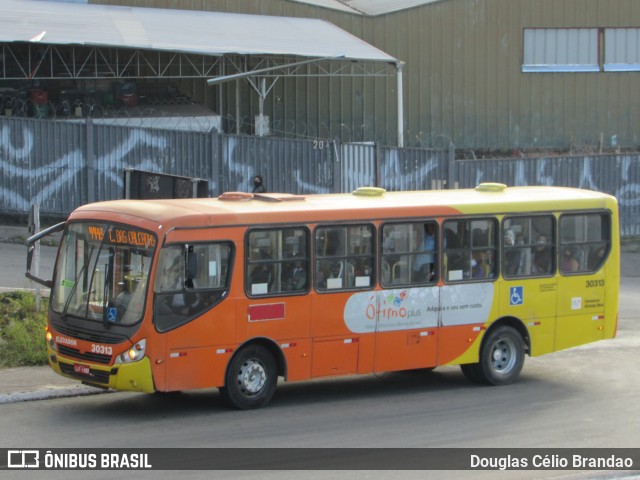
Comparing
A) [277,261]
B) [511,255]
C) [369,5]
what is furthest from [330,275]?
[369,5]

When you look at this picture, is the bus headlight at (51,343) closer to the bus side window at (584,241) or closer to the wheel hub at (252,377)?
the wheel hub at (252,377)

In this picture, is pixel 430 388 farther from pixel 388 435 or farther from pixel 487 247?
pixel 388 435

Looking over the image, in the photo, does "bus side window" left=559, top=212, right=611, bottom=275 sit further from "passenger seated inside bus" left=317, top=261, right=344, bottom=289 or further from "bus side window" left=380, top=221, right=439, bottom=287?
"passenger seated inside bus" left=317, top=261, right=344, bottom=289

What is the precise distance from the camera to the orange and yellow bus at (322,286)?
37.7ft

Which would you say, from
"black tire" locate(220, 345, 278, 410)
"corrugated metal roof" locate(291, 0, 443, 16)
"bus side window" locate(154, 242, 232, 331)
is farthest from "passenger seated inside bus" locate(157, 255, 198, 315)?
"corrugated metal roof" locate(291, 0, 443, 16)

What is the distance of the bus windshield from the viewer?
11453 mm

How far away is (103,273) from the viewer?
11.8 metres

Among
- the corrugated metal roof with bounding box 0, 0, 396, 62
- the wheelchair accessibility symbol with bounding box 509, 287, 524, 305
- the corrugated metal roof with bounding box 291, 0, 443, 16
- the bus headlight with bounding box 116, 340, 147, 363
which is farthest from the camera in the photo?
the corrugated metal roof with bounding box 291, 0, 443, 16

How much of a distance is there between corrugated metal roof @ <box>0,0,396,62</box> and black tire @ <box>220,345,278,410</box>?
15241 mm

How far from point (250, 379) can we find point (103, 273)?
2.08 meters

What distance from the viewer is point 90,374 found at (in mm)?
11562

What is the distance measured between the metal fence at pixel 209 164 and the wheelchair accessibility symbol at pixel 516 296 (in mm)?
11198

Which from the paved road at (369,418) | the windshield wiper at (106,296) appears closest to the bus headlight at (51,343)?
the paved road at (369,418)

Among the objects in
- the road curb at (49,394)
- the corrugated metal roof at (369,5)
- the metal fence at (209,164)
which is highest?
the corrugated metal roof at (369,5)
